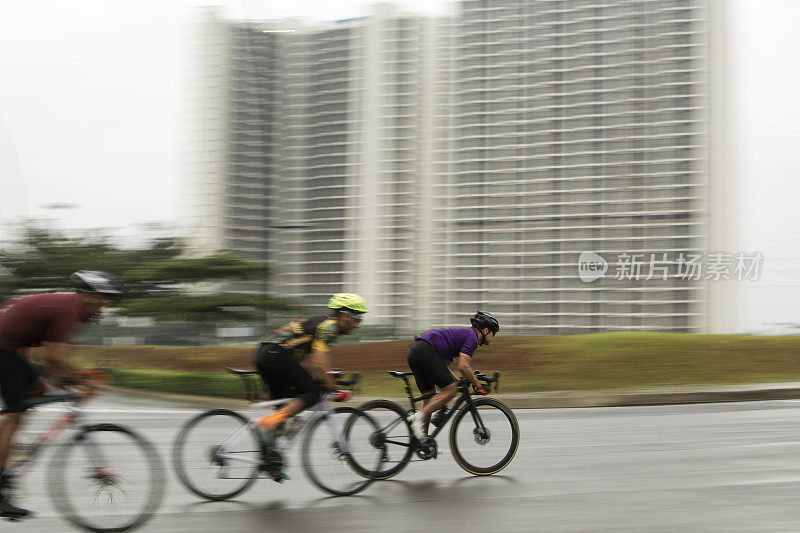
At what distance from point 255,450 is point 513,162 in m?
97.6

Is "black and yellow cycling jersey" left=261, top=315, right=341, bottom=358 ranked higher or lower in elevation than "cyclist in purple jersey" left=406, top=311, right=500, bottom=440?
higher

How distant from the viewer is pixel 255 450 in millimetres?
6160

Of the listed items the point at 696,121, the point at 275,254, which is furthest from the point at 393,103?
the point at 275,254

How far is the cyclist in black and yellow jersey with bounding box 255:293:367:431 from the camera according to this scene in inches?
245

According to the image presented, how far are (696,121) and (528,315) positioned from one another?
104ft

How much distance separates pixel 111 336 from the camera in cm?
4653

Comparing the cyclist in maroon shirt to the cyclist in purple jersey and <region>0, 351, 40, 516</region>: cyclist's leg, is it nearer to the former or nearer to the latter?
<region>0, 351, 40, 516</region>: cyclist's leg

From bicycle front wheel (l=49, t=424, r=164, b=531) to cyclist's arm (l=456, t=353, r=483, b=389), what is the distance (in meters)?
2.99

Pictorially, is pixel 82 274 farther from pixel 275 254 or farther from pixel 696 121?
pixel 696 121

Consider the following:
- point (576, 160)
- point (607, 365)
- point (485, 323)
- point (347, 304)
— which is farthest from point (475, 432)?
point (576, 160)

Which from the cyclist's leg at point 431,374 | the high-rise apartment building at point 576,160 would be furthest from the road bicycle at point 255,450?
the high-rise apartment building at point 576,160

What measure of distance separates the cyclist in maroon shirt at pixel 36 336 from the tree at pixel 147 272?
96.2ft

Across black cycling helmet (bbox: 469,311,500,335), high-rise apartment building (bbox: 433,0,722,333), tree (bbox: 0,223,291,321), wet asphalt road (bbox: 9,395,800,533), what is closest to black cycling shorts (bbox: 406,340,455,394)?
black cycling helmet (bbox: 469,311,500,335)

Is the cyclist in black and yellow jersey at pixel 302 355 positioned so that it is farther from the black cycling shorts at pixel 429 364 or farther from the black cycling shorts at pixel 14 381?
the black cycling shorts at pixel 14 381
